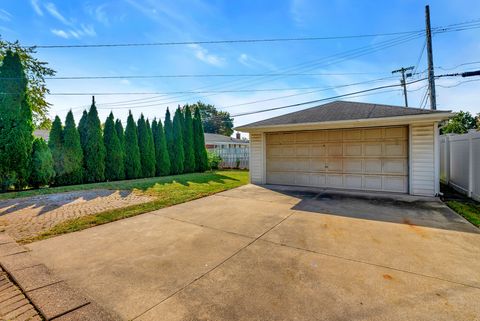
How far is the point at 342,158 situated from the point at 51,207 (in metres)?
8.63

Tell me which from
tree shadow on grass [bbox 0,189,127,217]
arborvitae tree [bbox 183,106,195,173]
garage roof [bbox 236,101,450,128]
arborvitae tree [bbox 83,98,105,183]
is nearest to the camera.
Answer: tree shadow on grass [bbox 0,189,127,217]

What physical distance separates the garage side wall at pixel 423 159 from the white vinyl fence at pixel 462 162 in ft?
2.68

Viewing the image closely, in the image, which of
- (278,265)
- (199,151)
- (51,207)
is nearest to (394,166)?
(278,265)

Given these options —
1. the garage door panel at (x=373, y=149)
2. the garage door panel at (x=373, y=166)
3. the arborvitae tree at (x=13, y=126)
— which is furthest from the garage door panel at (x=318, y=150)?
the arborvitae tree at (x=13, y=126)

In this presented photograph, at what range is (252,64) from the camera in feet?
40.8

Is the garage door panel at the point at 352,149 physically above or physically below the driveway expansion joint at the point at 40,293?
above

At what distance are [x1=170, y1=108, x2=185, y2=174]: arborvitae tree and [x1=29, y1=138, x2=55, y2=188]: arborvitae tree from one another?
6.16m

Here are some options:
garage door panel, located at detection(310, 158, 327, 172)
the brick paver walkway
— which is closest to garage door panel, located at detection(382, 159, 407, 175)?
garage door panel, located at detection(310, 158, 327, 172)

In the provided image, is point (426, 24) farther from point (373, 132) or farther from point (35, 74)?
point (35, 74)

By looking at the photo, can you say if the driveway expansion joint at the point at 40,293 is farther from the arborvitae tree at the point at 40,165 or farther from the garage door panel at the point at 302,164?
the garage door panel at the point at 302,164

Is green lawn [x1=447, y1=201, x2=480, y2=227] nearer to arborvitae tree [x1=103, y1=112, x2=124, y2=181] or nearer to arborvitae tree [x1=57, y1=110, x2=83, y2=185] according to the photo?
arborvitae tree [x1=103, y1=112, x2=124, y2=181]

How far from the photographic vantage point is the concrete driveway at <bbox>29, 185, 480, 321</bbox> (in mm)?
1866

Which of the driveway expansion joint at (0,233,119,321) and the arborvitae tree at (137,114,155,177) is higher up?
the arborvitae tree at (137,114,155,177)

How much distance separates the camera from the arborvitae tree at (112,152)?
10547 mm
